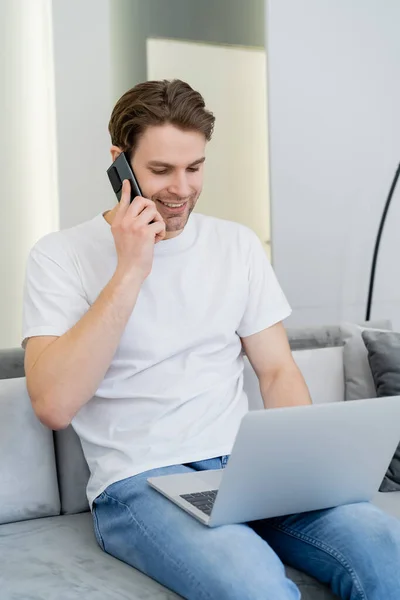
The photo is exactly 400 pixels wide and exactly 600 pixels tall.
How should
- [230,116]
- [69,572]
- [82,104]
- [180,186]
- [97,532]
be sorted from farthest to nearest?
[230,116]
[82,104]
[180,186]
[97,532]
[69,572]

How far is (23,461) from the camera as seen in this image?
187cm

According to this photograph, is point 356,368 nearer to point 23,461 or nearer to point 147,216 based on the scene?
point 147,216

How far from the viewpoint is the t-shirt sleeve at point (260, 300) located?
6.29 ft

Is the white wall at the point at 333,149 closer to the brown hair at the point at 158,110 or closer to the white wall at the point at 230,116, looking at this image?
the white wall at the point at 230,116

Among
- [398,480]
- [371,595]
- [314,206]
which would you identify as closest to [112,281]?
[371,595]

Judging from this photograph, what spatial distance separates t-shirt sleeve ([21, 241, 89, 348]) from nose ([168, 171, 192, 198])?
10.2 inches

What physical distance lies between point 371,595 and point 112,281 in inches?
29.2

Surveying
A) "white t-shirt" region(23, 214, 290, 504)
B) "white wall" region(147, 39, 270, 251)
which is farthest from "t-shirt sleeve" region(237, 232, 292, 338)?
"white wall" region(147, 39, 270, 251)

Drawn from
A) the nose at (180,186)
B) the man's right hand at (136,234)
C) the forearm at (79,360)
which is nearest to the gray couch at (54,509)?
the forearm at (79,360)

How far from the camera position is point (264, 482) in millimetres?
1421

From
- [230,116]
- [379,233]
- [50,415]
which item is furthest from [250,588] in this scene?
[230,116]

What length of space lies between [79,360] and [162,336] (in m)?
0.23

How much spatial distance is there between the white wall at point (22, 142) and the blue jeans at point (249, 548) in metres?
1.89

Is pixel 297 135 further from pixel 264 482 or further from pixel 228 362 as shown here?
pixel 264 482
